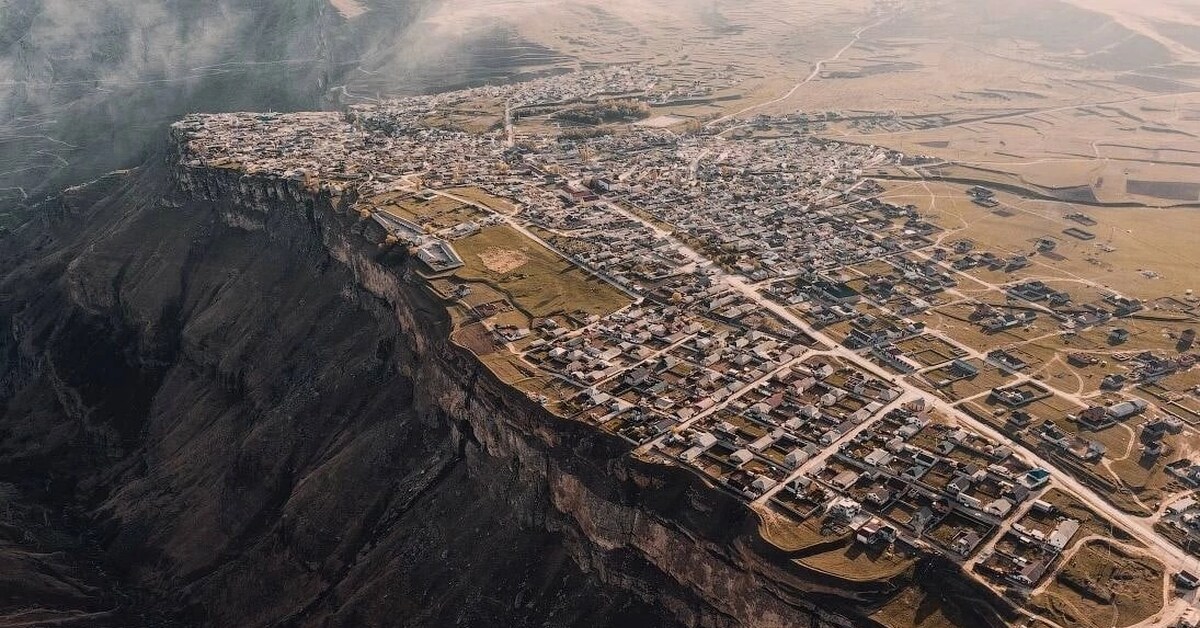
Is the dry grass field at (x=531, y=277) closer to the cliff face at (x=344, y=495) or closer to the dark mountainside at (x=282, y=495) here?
the cliff face at (x=344, y=495)

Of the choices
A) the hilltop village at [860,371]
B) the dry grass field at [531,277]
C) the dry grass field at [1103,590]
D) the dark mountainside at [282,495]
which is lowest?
the dark mountainside at [282,495]

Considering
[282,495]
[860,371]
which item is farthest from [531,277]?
[860,371]


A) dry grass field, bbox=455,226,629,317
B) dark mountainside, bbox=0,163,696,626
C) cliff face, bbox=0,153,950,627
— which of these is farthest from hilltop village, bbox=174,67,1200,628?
dark mountainside, bbox=0,163,696,626

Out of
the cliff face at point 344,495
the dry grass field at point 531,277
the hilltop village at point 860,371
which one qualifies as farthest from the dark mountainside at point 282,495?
the dry grass field at point 531,277

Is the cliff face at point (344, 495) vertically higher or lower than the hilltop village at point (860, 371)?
lower

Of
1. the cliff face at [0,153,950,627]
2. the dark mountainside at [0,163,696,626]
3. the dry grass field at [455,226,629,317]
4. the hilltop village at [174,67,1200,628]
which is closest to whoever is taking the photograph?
the hilltop village at [174,67,1200,628]

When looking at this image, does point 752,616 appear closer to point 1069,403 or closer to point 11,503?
point 1069,403

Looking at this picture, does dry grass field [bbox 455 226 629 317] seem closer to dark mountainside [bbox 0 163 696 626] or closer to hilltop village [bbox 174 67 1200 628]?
hilltop village [bbox 174 67 1200 628]
